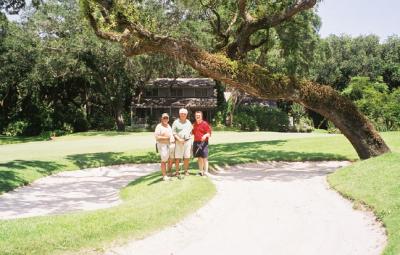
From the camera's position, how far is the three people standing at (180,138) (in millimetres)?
13859

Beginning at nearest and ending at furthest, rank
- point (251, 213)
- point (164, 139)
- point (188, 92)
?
point (251, 213)
point (164, 139)
point (188, 92)

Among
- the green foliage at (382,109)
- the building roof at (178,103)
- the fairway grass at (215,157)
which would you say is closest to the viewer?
the fairway grass at (215,157)

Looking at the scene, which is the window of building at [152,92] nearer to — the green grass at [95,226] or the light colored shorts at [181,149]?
the light colored shorts at [181,149]

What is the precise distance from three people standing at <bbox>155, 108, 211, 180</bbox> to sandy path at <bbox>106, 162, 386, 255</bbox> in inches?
55.1

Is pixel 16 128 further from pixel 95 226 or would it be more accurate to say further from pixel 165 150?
pixel 95 226

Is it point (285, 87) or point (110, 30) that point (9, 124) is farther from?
point (285, 87)

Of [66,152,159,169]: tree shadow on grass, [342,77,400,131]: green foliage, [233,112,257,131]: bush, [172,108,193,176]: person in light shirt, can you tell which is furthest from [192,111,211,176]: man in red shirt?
[233,112,257,131]: bush

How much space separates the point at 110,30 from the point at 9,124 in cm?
3298

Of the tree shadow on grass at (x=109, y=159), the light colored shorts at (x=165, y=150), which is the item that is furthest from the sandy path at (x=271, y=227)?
the tree shadow on grass at (x=109, y=159)

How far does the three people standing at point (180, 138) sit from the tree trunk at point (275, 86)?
242 cm

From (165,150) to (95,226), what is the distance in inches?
207

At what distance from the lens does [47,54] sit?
1713 inches

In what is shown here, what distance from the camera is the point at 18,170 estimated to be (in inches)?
708

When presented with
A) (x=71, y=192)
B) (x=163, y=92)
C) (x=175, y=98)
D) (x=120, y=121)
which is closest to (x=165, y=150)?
(x=71, y=192)
